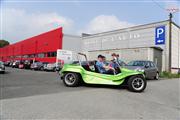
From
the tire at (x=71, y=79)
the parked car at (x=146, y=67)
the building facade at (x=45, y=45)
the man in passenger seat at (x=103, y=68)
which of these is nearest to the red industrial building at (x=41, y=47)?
the building facade at (x=45, y=45)

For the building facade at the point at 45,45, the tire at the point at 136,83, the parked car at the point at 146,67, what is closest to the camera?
the tire at the point at 136,83

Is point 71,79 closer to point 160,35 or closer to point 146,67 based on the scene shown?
point 146,67

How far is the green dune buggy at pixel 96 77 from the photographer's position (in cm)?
923

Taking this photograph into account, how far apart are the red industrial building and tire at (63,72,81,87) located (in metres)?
32.2

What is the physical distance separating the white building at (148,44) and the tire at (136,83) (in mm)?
15066

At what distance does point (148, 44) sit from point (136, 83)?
74.8ft

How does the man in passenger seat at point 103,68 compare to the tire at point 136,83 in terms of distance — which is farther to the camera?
the man in passenger seat at point 103,68

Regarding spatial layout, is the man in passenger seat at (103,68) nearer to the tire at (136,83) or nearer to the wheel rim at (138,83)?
the tire at (136,83)

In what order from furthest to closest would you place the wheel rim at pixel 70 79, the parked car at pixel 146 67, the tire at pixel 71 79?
the parked car at pixel 146 67 → the wheel rim at pixel 70 79 → the tire at pixel 71 79

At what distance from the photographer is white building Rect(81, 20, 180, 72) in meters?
24.7

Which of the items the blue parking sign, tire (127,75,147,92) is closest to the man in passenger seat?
tire (127,75,147,92)

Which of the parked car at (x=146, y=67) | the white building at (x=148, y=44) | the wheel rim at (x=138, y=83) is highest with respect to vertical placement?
the white building at (x=148, y=44)

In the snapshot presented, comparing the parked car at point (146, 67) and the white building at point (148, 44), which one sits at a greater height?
the white building at point (148, 44)

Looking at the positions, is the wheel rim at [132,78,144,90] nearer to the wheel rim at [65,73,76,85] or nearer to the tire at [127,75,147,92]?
the tire at [127,75,147,92]
